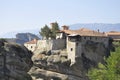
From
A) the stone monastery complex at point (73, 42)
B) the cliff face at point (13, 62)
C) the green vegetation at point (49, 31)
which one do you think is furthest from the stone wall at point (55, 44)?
the cliff face at point (13, 62)

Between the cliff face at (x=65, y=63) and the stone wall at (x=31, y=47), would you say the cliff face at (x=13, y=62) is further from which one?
the stone wall at (x=31, y=47)

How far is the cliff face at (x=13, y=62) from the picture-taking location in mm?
93562

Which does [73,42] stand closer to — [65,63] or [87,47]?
[87,47]

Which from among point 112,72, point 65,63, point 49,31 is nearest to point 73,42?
point 65,63

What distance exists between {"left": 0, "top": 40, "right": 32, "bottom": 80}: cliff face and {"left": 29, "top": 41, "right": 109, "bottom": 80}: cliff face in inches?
111

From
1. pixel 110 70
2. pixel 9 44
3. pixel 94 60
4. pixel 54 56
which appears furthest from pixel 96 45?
pixel 110 70

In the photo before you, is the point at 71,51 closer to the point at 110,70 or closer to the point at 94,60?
the point at 94,60

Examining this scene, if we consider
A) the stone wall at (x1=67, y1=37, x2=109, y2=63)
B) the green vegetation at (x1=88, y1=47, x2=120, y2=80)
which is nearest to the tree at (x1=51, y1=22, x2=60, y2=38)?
the stone wall at (x1=67, y1=37, x2=109, y2=63)

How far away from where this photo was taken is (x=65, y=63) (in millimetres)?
91125

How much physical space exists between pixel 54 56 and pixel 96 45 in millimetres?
12069

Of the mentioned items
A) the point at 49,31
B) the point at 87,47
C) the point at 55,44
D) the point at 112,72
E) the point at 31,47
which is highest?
the point at 49,31

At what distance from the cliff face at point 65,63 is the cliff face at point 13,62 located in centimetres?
282

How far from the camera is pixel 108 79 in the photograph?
2052 inches

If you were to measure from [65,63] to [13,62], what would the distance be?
50.3 ft
